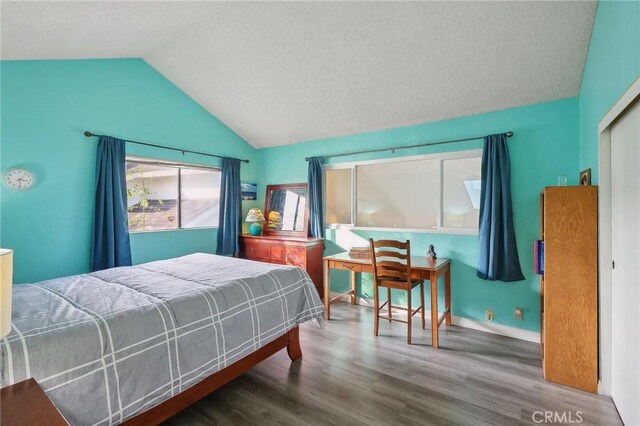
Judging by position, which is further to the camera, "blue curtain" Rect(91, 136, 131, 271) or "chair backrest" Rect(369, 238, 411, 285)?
"blue curtain" Rect(91, 136, 131, 271)

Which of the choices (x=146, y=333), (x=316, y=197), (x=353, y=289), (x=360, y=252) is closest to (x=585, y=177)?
(x=360, y=252)

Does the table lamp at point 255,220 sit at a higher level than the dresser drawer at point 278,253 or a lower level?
higher

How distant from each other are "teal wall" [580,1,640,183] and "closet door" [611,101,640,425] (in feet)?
0.61

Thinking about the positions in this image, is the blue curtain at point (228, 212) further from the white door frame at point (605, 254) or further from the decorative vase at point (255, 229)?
the white door frame at point (605, 254)

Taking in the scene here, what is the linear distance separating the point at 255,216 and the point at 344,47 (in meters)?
2.67

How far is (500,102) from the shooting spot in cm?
298

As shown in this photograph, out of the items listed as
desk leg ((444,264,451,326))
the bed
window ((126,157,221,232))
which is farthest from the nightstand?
desk leg ((444,264,451,326))

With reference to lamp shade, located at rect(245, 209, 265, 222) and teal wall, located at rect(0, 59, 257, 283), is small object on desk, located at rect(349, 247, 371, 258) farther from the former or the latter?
teal wall, located at rect(0, 59, 257, 283)

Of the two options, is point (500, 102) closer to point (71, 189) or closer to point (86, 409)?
point (86, 409)

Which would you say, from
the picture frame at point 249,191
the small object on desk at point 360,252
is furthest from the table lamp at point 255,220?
the small object on desk at point 360,252

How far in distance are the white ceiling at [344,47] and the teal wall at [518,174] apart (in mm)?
150

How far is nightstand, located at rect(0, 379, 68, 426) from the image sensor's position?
2.88ft

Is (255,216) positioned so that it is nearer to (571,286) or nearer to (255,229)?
(255,229)

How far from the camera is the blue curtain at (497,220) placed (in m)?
2.92
